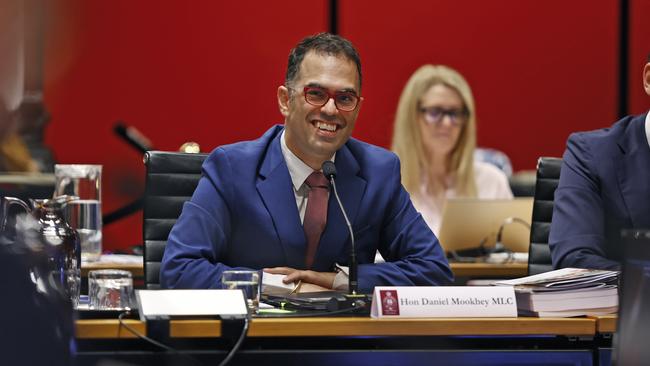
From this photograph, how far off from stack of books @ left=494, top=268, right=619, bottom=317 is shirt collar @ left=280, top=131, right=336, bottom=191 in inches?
34.0

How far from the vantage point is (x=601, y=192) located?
127 inches

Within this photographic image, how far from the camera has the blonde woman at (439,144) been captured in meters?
4.87

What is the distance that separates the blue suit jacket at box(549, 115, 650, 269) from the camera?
3137mm

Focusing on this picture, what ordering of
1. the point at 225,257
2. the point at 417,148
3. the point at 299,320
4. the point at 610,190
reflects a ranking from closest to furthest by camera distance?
1. the point at 299,320
2. the point at 225,257
3. the point at 610,190
4. the point at 417,148

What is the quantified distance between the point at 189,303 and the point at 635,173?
1623mm

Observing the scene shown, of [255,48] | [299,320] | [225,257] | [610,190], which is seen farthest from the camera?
[255,48]

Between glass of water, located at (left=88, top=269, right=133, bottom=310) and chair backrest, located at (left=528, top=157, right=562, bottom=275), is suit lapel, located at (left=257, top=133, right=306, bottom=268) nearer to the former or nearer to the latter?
glass of water, located at (left=88, top=269, right=133, bottom=310)

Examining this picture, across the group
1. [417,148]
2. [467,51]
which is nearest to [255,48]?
[467,51]

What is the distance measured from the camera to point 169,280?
9.15 feet

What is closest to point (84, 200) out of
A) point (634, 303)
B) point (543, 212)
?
point (543, 212)

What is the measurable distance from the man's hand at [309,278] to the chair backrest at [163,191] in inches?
23.4

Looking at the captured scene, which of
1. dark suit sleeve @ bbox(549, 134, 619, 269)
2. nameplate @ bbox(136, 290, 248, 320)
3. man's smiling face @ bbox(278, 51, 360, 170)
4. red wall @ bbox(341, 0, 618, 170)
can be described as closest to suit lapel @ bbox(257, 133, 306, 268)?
man's smiling face @ bbox(278, 51, 360, 170)

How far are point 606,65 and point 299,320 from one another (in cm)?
495

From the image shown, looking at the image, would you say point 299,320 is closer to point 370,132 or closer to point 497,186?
point 497,186
